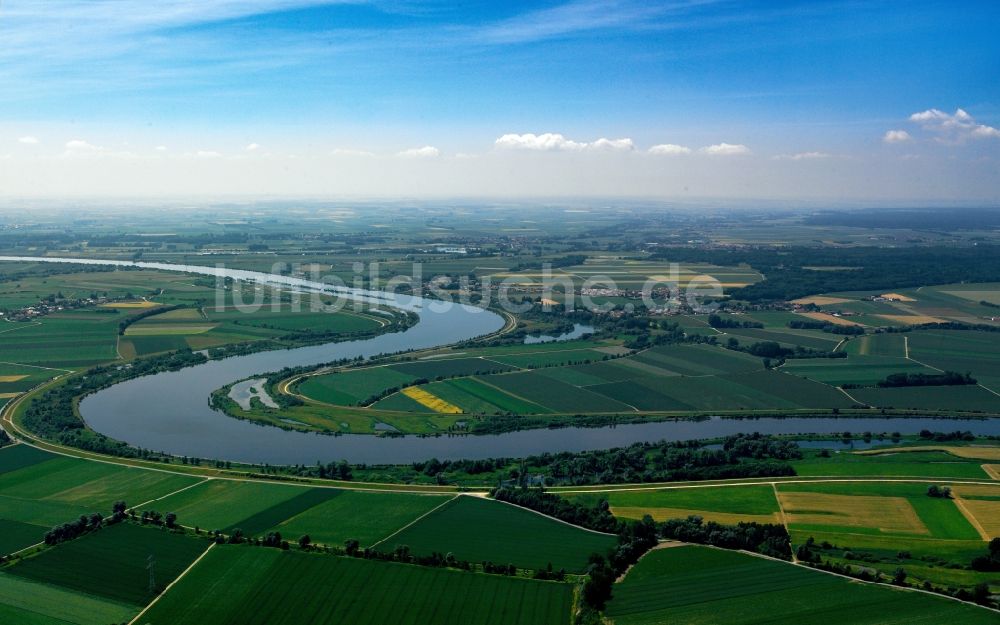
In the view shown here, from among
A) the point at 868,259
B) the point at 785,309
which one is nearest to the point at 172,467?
the point at 785,309

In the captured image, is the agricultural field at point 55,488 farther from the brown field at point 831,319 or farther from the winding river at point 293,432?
the brown field at point 831,319

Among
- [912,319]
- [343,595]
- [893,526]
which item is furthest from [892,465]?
[912,319]

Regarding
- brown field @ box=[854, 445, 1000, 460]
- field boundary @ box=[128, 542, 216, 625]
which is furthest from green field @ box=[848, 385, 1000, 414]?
field boundary @ box=[128, 542, 216, 625]

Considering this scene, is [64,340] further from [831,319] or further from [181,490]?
[831,319]

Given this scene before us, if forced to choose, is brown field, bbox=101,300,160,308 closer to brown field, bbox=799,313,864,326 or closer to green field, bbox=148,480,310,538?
green field, bbox=148,480,310,538

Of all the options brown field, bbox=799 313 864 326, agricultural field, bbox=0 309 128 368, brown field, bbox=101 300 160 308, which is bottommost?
agricultural field, bbox=0 309 128 368

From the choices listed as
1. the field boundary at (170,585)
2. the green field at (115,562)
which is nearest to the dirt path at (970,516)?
the field boundary at (170,585)
